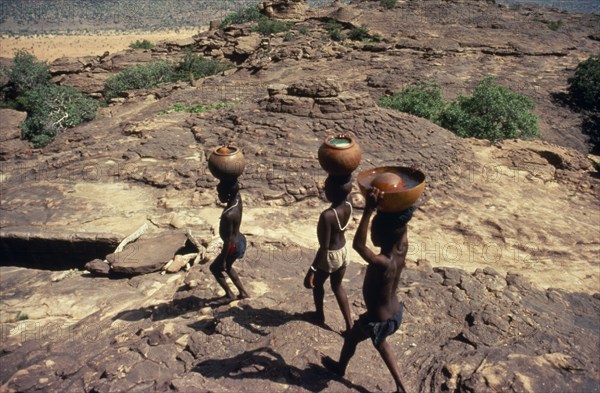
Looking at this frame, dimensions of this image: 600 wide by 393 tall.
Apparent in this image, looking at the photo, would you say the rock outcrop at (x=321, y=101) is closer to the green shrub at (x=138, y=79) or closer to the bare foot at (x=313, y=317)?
the bare foot at (x=313, y=317)

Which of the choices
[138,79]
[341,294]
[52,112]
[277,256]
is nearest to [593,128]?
[277,256]

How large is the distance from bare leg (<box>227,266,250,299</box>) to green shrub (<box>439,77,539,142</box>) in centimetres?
806

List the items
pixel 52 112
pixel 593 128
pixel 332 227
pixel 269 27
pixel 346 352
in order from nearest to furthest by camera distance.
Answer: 1. pixel 346 352
2. pixel 332 227
3. pixel 52 112
4. pixel 593 128
5. pixel 269 27

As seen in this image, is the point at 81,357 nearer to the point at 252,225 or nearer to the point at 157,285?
the point at 157,285

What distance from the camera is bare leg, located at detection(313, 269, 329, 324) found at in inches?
132

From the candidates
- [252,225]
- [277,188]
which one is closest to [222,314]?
[252,225]

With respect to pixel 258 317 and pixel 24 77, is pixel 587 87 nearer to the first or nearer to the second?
pixel 258 317

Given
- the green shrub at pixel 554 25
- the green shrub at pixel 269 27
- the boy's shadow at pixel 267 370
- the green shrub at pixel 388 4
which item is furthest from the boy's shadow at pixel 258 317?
the green shrub at pixel 388 4

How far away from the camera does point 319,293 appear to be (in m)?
3.43

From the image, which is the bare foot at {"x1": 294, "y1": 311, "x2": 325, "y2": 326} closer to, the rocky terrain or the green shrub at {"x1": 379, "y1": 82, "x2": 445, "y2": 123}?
the rocky terrain

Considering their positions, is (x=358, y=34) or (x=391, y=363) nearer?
(x=391, y=363)

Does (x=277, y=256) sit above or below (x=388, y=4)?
below

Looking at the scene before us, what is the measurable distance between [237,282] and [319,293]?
858mm

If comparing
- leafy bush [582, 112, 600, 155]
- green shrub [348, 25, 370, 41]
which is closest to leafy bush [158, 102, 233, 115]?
green shrub [348, 25, 370, 41]
